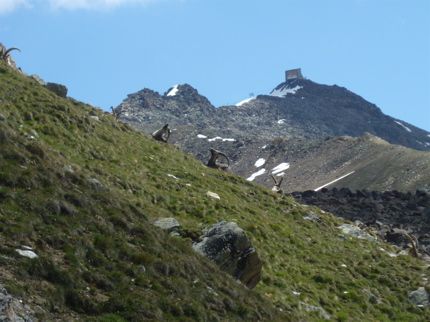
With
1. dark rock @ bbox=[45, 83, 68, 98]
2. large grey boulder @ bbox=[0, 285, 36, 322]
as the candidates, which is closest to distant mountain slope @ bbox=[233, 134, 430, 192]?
dark rock @ bbox=[45, 83, 68, 98]

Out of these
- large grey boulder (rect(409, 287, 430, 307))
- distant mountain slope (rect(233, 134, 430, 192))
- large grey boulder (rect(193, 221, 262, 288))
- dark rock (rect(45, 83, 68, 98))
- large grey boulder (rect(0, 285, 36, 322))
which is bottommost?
large grey boulder (rect(409, 287, 430, 307))

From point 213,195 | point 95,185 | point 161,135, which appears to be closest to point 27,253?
point 95,185

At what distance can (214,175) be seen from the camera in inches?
1725

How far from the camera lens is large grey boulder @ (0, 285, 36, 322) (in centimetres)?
1300

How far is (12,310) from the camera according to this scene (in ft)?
Answer: 43.2

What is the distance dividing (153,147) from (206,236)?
19.5 metres

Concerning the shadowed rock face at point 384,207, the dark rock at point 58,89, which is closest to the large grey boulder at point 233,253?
the dark rock at point 58,89

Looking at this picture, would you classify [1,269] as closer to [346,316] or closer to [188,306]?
[188,306]

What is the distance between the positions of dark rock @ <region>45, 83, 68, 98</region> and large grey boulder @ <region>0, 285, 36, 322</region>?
31261mm

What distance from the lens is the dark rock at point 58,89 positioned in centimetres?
4372

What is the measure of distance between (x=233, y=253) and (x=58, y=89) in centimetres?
2484

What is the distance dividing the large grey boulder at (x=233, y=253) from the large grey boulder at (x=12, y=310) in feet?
31.6

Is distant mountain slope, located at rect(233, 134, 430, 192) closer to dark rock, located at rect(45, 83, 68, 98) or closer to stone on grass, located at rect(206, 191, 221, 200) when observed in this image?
dark rock, located at rect(45, 83, 68, 98)

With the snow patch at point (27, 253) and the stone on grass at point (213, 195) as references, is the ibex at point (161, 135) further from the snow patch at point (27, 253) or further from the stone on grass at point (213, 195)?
→ the snow patch at point (27, 253)
